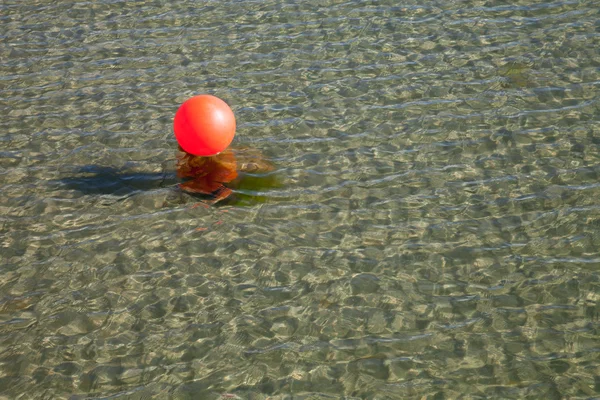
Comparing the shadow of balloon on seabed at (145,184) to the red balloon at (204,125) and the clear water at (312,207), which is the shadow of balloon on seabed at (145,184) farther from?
the red balloon at (204,125)

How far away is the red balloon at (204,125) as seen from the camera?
6398 millimetres

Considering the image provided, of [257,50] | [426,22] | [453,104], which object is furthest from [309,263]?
[426,22]

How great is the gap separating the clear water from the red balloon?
19.2 inches

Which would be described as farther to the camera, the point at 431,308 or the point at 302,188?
the point at 302,188

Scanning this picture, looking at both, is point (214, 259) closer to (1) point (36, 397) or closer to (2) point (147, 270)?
(2) point (147, 270)

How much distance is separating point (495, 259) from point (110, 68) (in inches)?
204

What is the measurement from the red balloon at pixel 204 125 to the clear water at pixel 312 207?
488 mm

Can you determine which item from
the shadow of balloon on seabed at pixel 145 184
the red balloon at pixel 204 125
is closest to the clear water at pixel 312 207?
the shadow of balloon on seabed at pixel 145 184

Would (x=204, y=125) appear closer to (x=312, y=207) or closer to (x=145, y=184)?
(x=145, y=184)

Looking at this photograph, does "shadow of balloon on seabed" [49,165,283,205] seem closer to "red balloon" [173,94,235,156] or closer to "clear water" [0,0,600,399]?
"clear water" [0,0,600,399]

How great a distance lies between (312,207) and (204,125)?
1.25 meters

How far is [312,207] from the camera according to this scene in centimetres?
635

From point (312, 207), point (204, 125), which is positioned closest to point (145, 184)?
point (204, 125)

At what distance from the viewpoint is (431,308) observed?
5281 mm
